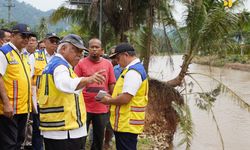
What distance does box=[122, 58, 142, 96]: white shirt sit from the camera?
3.81 meters

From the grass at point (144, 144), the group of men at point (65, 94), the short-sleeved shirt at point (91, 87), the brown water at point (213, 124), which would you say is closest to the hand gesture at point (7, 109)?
the group of men at point (65, 94)

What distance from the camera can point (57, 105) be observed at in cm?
313

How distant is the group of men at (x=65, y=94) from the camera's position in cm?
312

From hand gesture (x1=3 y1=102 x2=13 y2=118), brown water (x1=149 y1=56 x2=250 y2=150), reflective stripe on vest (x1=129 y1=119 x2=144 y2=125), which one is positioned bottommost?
brown water (x1=149 y1=56 x2=250 y2=150)

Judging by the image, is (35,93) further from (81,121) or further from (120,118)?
(81,121)

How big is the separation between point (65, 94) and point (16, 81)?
41.0 inches

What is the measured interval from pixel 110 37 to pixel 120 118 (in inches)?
445

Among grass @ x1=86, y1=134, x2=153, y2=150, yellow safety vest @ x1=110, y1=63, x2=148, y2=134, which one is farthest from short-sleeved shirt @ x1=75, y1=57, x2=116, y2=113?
grass @ x1=86, y1=134, x2=153, y2=150

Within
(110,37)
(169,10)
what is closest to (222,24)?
(169,10)

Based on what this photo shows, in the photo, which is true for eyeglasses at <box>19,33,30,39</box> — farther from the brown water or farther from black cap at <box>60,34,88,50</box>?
the brown water

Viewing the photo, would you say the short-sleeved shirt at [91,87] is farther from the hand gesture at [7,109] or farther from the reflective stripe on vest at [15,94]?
the hand gesture at [7,109]

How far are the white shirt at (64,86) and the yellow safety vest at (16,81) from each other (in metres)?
0.83

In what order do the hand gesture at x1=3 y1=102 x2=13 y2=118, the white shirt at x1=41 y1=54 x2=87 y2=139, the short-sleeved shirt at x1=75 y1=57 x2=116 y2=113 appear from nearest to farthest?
the white shirt at x1=41 y1=54 x2=87 y2=139
the hand gesture at x1=3 y1=102 x2=13 y2=118
the short-sleeved shirt at x1=75 y1=57 x2=116 y2=113

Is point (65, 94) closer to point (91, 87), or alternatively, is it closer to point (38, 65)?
point (91, 87)
